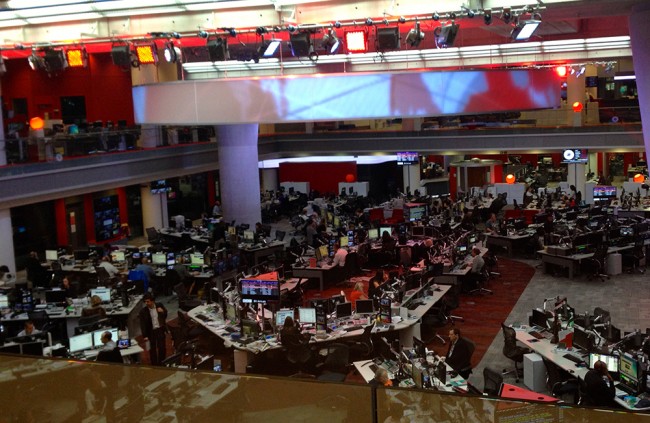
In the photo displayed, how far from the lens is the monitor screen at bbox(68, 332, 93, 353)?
1098cm

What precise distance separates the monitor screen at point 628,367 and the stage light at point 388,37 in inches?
274

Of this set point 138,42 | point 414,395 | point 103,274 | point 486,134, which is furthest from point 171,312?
point 486,134

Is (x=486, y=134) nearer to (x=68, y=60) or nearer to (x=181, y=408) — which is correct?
(x=68, y=60)

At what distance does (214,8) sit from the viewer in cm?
1439

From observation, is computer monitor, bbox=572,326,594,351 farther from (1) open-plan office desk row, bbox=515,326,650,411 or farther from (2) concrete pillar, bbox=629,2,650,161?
(2) concrete pillar, bbox=629,2,650,161

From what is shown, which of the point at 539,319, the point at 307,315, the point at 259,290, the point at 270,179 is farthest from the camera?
the point at 270,179

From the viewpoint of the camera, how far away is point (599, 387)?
885 cm

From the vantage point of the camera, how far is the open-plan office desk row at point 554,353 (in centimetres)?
985

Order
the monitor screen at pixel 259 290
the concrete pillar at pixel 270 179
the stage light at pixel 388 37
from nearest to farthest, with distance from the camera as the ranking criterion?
the monitor screen at pixel 259 290 → the stage light at pixel 388 37 → the concrete pillar at pixel 270 179

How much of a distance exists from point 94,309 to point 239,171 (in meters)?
10.2

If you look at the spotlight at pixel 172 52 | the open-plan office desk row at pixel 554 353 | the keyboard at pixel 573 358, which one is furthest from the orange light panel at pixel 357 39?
the keyboard at pixel 573 358

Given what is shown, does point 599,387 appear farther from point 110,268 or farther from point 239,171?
point 239,171

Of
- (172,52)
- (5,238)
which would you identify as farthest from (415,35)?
(5,238)

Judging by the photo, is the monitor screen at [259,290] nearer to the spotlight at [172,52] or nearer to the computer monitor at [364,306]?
the computer monitor at [364,306]
